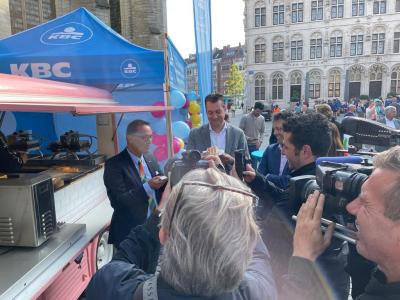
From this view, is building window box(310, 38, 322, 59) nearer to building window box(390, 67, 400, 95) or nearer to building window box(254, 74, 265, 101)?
building window box(254, 74, 265, 101)

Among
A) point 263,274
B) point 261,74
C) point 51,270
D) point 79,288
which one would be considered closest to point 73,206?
point 79,288

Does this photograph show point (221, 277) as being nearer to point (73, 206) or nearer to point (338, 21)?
point (73, 206)

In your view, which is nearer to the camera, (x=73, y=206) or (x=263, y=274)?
(x=263, y=274)

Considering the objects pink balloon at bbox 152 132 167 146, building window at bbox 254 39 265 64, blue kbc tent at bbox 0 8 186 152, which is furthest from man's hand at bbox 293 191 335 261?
building window at bbox 254 39 265 64

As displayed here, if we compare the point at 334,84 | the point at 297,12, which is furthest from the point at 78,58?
the point at 297,12

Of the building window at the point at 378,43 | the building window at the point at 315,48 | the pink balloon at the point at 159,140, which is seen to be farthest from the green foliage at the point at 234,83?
the pink balloon at the point at 159,140

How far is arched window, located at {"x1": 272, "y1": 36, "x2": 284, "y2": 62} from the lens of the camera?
40125 mm

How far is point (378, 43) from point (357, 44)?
2.15 meters

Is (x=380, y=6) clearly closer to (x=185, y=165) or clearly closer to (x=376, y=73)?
(x=376, y=73)

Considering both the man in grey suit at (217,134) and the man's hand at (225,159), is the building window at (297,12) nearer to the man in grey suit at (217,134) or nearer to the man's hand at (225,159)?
the man in grey suit at (217,134)

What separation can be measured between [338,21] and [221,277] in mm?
42762

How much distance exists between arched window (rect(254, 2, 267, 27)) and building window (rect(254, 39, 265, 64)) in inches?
78.5

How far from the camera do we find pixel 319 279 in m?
1.13

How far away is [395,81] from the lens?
123ft
